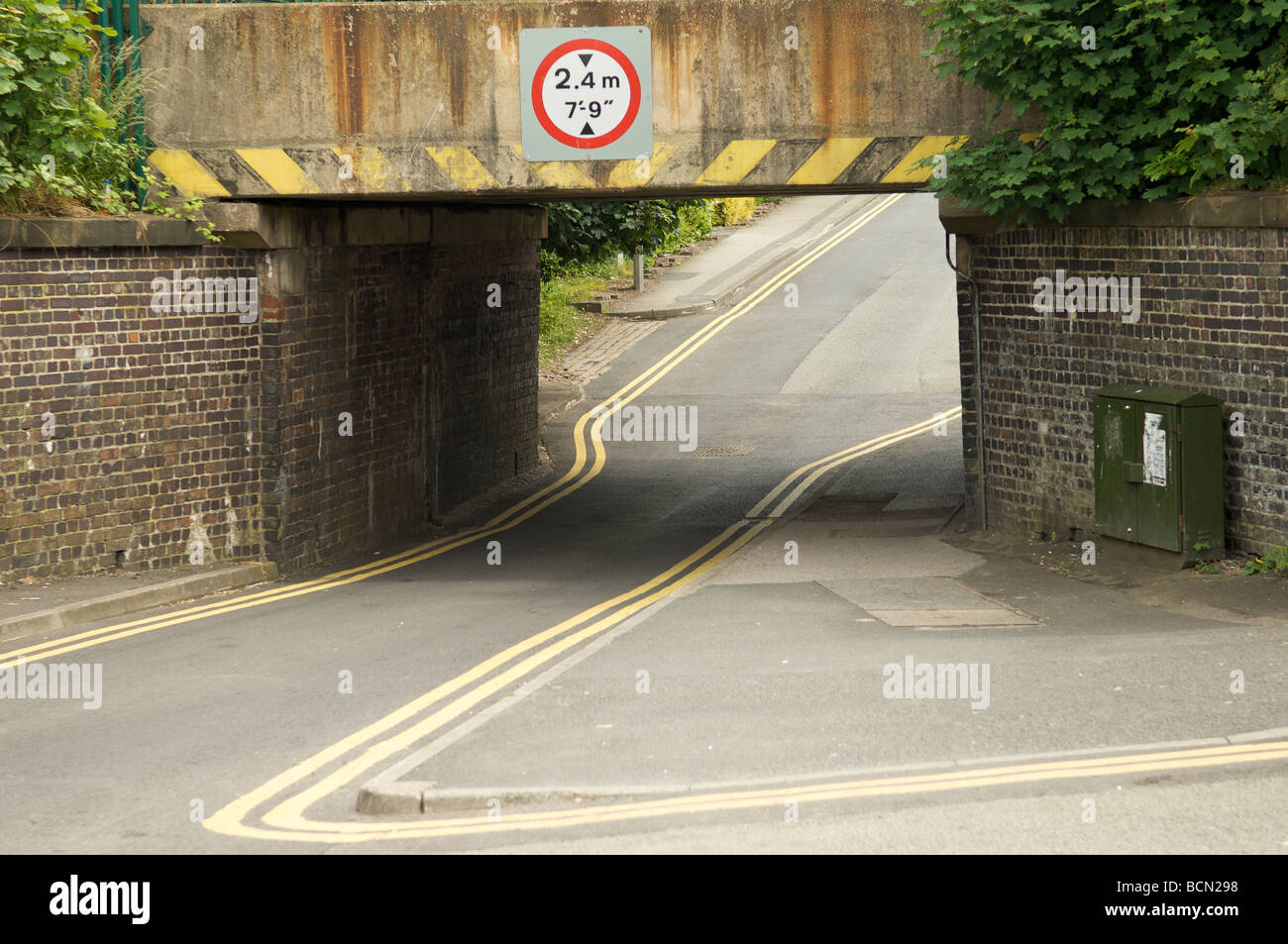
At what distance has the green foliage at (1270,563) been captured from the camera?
37.7ft

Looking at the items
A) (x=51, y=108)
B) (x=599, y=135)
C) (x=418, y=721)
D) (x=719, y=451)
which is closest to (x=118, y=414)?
(x=51, y=108)

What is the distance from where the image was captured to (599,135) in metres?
13.4

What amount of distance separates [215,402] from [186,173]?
7.21 ft

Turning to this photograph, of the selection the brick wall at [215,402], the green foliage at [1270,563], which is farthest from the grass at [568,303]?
the green foliage at [1270,563]

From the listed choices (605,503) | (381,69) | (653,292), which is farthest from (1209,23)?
(653,292)

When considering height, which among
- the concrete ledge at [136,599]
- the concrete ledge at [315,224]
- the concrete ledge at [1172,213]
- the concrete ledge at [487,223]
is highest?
the concrete ledge at [487,223]

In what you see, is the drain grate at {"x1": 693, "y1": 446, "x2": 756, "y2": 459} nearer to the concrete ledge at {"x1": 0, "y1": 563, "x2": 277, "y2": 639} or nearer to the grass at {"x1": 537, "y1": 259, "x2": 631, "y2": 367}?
the grass at {"x1": 537, "y1": 259, "x2": 631, "y2": 367}

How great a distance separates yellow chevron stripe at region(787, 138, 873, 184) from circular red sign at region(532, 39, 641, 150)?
5.38 ft

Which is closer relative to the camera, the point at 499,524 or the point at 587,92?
the point at 587,92

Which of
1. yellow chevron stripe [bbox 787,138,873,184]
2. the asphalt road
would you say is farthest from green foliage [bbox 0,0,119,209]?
yellow chevron stripe [bbox 787,138,873,184]

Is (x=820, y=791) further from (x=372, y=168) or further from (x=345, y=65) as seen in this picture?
(x=345, y=65)

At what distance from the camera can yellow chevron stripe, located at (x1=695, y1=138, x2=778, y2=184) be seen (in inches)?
531

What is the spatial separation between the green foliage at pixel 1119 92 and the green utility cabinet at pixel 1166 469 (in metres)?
1.84

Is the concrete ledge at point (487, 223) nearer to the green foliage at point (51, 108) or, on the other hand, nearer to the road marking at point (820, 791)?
the green foliage at point (51, 108)
